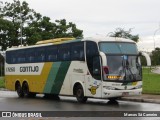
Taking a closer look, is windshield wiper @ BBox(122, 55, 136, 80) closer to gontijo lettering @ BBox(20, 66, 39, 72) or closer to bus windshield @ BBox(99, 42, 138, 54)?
bus windshield @ BBox(99, 42, 138, 54)

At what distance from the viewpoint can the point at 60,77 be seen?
82.2 ft

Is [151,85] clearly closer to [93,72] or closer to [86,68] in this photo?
[86,68]

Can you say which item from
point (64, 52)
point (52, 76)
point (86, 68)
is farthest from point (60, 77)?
point (86, 68)

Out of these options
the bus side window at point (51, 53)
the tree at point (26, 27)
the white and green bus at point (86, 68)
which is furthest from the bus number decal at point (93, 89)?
the tree at point (26, 27)

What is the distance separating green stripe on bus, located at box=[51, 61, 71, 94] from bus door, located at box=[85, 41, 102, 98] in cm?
196

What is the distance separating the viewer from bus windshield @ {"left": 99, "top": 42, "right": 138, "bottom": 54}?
21.9m

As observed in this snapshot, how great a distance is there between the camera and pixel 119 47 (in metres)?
A: 22.3

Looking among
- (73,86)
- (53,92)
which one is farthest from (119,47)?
(53,92)

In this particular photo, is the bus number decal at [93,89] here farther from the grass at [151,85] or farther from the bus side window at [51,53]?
the grass at [151,85]

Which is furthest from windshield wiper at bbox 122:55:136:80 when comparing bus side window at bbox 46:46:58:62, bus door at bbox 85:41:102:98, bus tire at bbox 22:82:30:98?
bus tire at bbox 22:82:30:98

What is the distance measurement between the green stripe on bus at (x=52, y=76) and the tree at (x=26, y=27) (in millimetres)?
42300

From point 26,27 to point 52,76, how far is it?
45.5 meters

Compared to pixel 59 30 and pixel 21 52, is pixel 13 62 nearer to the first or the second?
pixel 21 52

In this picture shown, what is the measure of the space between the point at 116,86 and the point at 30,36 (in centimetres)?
4990
